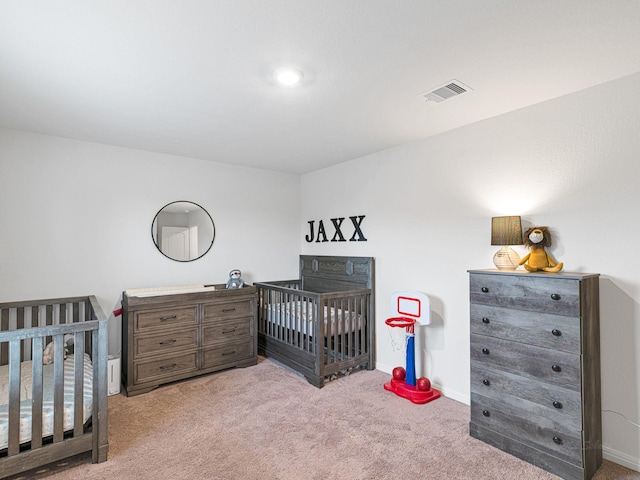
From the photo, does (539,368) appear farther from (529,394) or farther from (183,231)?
(183,231)

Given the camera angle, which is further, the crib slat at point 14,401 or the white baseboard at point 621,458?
the white baseboard at point 621,458

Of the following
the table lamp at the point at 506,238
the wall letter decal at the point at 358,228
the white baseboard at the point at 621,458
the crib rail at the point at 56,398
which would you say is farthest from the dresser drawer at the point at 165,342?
the white baseboard at the point at 621,458

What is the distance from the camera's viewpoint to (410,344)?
125 inches

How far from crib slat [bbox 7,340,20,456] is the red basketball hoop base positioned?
265 cm

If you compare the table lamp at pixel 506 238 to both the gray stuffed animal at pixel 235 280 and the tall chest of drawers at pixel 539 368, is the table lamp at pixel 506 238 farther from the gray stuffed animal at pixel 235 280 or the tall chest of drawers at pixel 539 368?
the gray stuffed animal at pixel 235 280

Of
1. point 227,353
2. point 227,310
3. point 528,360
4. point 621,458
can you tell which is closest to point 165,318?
point 227,310

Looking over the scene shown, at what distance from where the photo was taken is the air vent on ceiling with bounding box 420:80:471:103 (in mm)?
2211

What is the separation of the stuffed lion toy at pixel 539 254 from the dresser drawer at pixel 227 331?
108 inches

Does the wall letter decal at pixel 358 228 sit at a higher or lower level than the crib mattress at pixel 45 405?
higher

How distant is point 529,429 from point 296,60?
2.61 meters

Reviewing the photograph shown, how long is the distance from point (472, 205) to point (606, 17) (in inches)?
61.5

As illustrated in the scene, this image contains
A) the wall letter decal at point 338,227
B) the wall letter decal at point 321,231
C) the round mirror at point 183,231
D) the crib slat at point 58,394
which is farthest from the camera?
the wall letter decal at point 321,231

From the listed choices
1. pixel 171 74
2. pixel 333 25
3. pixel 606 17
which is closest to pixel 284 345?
pixel 171 74

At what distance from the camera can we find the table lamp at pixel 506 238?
8.09 feet
